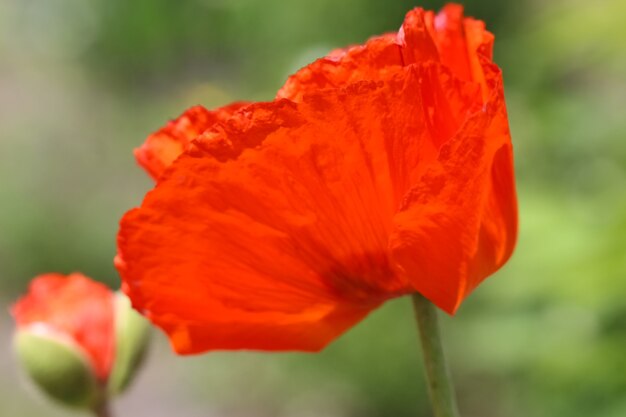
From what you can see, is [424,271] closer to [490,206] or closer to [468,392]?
[490,206]

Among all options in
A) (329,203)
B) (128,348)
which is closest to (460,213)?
(329,203)

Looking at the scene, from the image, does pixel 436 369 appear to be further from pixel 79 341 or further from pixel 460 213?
pixel 79 341

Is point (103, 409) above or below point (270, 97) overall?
below

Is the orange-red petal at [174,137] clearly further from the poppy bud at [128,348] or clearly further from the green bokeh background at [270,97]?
the green bokeh background at [270,97]

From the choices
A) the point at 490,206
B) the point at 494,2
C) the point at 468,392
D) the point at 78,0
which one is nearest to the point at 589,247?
the point at 490,206

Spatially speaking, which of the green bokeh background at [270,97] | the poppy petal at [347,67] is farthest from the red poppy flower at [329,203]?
the green bokeh background at [270,97]
